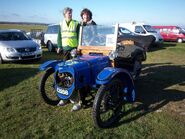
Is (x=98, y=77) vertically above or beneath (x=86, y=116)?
above

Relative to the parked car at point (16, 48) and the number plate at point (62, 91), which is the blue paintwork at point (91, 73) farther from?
the parked car at point (16, 48)

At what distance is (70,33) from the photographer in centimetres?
618

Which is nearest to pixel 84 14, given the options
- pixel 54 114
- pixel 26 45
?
pixel 54 114

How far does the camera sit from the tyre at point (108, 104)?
4.35 metres

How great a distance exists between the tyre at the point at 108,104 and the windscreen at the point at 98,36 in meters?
1.13

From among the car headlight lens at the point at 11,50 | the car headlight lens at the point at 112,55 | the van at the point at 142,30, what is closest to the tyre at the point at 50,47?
the car headlight lens at the point at 11,50

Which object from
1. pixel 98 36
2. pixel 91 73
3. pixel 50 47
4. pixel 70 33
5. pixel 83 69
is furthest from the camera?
pixel 50 47

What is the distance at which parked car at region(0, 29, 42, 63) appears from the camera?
36.0 ft

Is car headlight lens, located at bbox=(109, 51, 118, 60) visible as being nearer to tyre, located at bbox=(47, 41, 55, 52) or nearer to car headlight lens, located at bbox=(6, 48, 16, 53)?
car headlight lens, located at bbox=(6, 48, 16, 53)

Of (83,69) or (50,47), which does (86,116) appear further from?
(50,47)

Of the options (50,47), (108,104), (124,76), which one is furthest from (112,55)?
(50,47)

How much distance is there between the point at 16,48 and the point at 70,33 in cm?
569

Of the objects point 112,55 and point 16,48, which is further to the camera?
point 16,48

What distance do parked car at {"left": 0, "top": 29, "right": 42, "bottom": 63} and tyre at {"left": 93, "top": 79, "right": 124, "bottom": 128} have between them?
23.1 ft
